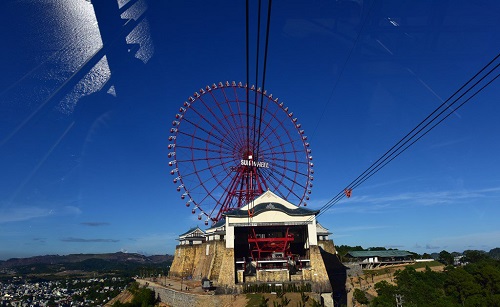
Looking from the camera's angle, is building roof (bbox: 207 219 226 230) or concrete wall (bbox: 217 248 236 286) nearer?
concrete wall (bbox: 217 248 236 286)

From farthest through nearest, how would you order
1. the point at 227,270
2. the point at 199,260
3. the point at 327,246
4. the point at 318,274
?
the point at 327,246
the point at 199,260
the point at 318,274
the point at 227,270

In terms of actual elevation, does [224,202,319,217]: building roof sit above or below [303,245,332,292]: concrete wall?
above

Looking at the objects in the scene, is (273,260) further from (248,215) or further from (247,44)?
(247,44)

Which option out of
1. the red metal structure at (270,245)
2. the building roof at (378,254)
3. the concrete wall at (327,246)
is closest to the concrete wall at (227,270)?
the red metal structure at (270,245)

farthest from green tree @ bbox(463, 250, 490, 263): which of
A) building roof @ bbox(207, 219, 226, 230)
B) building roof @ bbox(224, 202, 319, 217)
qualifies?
building roof @ bbox(207, 219, 226, 230)

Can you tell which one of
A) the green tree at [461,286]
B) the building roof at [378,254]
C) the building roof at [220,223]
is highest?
the building roof at [220,223]

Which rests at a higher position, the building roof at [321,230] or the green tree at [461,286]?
the building roof at [321,230]

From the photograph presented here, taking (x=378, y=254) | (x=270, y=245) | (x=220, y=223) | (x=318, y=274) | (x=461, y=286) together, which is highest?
(x=220, y=223)

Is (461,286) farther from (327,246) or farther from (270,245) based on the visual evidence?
(270,245)

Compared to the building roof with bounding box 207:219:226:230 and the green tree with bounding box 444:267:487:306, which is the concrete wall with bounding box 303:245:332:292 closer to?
the building roof with bounding box 207:219:226:230

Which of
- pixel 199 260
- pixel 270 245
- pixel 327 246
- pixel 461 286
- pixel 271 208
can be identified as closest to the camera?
pixel 271 208

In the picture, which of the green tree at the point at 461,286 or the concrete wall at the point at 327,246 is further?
the concrete wall at the point at 327,246

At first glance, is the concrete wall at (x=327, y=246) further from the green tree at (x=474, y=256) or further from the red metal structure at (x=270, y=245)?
the green tree at (x=474, y=256)

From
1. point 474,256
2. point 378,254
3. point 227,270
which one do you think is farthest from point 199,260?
point 474,256
